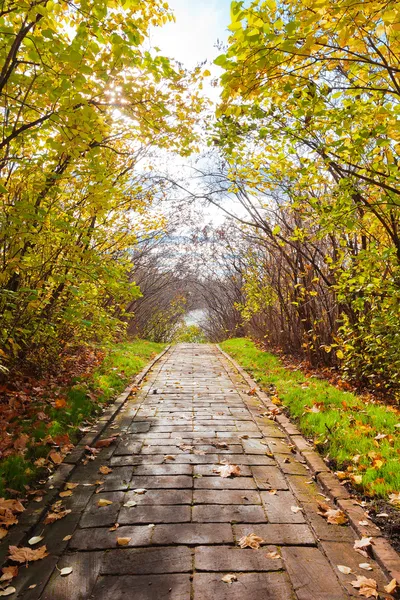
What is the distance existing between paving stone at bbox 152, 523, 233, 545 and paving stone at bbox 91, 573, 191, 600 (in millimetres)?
345

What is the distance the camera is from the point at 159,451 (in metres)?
4.57

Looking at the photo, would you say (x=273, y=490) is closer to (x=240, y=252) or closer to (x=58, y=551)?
(x=58, y=551)

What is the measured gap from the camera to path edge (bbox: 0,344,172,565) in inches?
116

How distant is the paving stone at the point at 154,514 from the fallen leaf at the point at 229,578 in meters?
0.68

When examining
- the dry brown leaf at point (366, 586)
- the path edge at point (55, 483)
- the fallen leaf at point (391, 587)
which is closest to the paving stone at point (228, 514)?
the dry brown leaf at point (366, 586)

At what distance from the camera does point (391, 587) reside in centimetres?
242

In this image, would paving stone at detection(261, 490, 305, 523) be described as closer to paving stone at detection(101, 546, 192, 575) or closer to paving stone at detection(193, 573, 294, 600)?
paving stone at detection(193, 573, 294, 600)

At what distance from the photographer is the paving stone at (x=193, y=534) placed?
2861 mm

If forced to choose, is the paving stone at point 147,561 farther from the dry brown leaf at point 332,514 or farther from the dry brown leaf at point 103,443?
the dry brown leaf at point 103,443

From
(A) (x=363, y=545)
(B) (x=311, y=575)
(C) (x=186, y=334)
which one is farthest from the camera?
(C) (x=186, y=334)

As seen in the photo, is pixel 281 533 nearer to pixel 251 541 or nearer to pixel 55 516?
pixel 251 541

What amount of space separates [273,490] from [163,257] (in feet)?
56.1

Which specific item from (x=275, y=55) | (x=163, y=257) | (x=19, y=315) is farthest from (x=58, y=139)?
(x=163, y=257)

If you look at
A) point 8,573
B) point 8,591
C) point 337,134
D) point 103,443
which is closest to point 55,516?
point 8,573
